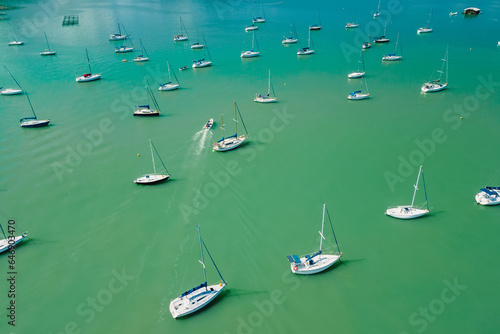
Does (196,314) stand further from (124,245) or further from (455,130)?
(455,130)

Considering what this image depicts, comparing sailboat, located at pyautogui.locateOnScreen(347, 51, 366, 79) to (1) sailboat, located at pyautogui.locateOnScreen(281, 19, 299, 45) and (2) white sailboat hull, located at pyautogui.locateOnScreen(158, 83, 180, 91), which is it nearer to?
(1) sailboat, located at pyautogui.locateOnScreen(281, 19, 299, 45)

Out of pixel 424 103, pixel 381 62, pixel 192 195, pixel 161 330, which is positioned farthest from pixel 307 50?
pixel 161 330

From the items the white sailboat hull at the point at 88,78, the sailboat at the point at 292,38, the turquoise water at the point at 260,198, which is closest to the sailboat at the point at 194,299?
the turquoise water at the point at 260,198

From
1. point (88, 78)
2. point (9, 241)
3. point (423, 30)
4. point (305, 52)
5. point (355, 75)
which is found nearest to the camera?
point (9, 241)

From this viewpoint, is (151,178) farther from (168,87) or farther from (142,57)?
(142,57)

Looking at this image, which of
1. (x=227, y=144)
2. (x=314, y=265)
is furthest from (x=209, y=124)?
(x=314, y=265)
